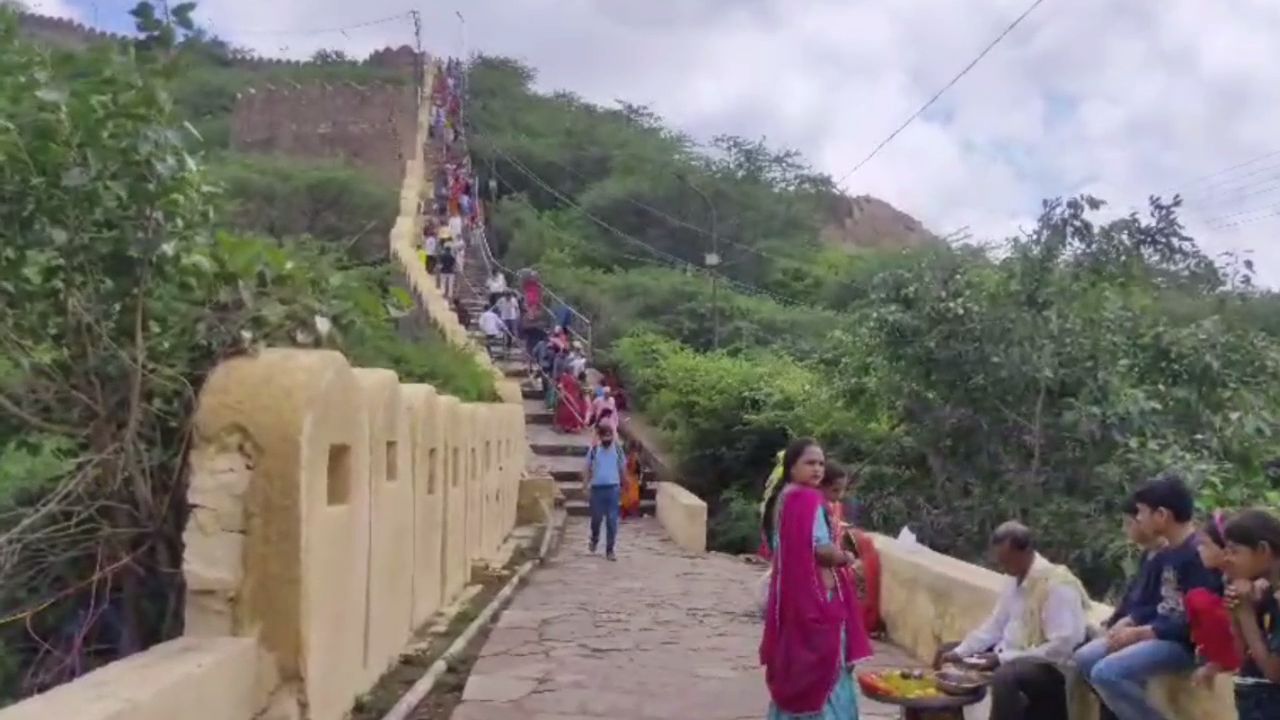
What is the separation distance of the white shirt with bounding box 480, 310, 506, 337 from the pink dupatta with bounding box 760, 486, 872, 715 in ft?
73.4

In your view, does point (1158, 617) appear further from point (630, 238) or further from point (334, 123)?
point (334, 123)

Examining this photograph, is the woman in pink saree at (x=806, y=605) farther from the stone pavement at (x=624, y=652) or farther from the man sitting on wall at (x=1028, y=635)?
the stone pavement at (x=624, y=652)

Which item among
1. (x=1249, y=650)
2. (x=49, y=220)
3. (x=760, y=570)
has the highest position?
(x=49, y=220)

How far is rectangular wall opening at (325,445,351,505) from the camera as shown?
6.16 metres

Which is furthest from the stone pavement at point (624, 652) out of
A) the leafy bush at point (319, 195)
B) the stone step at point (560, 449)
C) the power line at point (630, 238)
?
the leafy bush at point (319, 195)

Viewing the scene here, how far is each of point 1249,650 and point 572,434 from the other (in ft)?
67.5

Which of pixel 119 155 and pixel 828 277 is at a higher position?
pixel 828 277

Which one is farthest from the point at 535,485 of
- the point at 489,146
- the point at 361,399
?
the point at 489,146

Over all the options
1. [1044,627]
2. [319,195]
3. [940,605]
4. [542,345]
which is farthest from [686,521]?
[319,195]

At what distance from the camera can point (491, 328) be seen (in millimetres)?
27922

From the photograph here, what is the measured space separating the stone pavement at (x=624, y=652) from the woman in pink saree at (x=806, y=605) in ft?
6.14

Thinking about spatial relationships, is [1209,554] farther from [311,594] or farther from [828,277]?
[828,277]

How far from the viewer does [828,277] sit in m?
41.2

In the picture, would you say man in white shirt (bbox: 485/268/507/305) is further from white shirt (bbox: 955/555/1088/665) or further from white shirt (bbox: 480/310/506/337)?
white shirt (bbox: 955/555/1088/665)
